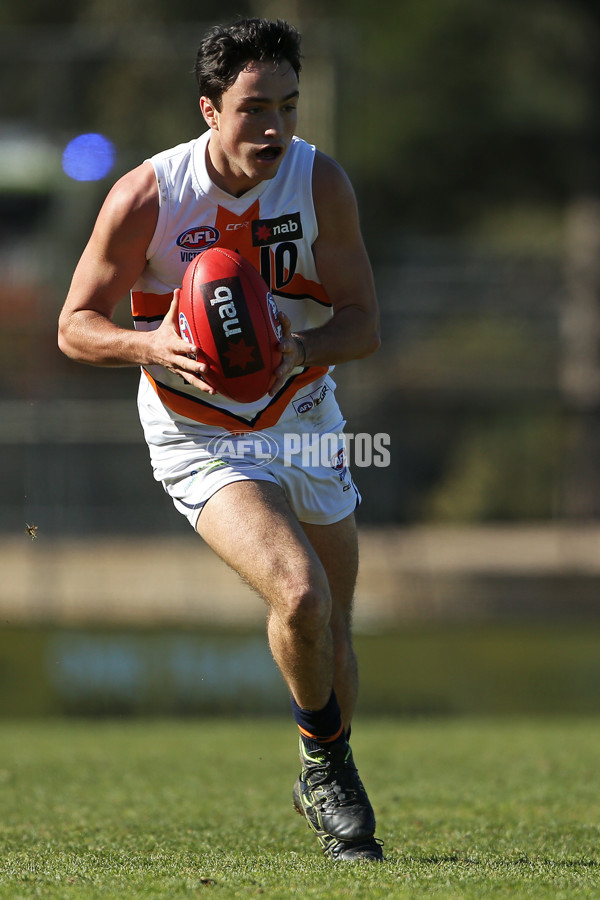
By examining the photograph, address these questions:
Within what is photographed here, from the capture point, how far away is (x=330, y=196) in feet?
14.3

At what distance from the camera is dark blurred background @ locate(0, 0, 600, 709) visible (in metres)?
15.8

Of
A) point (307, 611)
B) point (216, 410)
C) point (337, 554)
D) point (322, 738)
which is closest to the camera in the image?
point (307, 611)

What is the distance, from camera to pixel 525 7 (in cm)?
2417

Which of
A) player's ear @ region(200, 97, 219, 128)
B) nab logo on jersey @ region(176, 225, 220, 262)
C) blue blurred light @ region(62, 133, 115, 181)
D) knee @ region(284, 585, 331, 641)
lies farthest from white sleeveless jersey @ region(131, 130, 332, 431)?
blue blurred light @ region(62, 133, 115, 181)

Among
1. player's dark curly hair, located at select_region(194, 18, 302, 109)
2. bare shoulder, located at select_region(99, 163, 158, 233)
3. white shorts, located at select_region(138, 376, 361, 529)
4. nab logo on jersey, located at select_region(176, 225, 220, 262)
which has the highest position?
player's dark curly hair, located at select_region(194, 18, 302, 109)

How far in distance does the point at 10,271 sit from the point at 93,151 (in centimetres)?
193

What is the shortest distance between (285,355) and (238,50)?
97 cm

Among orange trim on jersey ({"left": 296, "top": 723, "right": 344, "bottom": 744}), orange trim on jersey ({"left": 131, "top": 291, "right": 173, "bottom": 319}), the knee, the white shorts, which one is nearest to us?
the knee

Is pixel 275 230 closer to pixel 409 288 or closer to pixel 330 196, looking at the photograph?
pixel 330 196

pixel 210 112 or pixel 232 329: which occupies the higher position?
pixel 210 112

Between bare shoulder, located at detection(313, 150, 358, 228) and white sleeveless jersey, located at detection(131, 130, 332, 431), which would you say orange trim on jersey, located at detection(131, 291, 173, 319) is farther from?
bare shoulder, located at detection(313, 150, 358, 228)

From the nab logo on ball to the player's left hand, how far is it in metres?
0.06

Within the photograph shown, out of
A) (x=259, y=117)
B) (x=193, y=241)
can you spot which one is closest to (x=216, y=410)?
(x=193, y=241)

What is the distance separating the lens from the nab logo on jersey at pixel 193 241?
4242 millimetres
